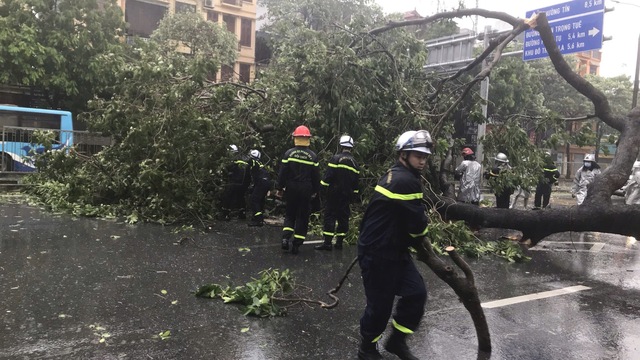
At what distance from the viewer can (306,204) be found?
6945mm

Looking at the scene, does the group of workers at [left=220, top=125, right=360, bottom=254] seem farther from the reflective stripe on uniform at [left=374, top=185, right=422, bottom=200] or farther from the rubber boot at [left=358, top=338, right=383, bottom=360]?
the reflective stripe on uniform at [left=374, top=185, right=422, bottom=200]

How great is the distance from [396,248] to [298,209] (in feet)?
11.7

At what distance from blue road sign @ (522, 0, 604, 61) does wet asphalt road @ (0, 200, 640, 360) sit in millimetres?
5629

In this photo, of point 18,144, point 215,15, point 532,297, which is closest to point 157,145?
point 532,297

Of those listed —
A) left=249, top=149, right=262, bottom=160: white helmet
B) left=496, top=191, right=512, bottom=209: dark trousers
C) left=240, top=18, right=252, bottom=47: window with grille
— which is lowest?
left=496, top=191, right=512, bottom=209: dark trousers

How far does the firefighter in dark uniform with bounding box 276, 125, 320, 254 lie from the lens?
22.7 feet

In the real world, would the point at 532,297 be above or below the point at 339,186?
below

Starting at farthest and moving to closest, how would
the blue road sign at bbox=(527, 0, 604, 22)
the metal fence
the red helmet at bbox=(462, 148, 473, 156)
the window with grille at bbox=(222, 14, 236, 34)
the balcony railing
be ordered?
the window with grille at bbox=(222, 14, 236, 34), the balcony railing, the metal fence, the blue road sign at bbox=(527, 0, 604, 22), the red helmet at bbox=(462, 148, 473, 156)

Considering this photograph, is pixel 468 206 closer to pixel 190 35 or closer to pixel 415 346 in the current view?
pixel 415 346

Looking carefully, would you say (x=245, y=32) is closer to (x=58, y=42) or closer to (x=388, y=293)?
(x=58, y=42)

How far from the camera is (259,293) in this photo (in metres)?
4.66

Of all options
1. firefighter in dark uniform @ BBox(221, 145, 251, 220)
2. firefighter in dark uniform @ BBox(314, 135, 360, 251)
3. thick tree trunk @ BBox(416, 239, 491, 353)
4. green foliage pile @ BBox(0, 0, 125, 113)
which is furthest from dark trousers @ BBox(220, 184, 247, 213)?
green foliage pile @ BBox(0, 0, 125, 113)

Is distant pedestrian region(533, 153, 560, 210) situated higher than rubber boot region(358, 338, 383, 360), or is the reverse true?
distant pedestrian region(533, 153, 560, 210)

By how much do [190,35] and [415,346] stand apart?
22262 mm
